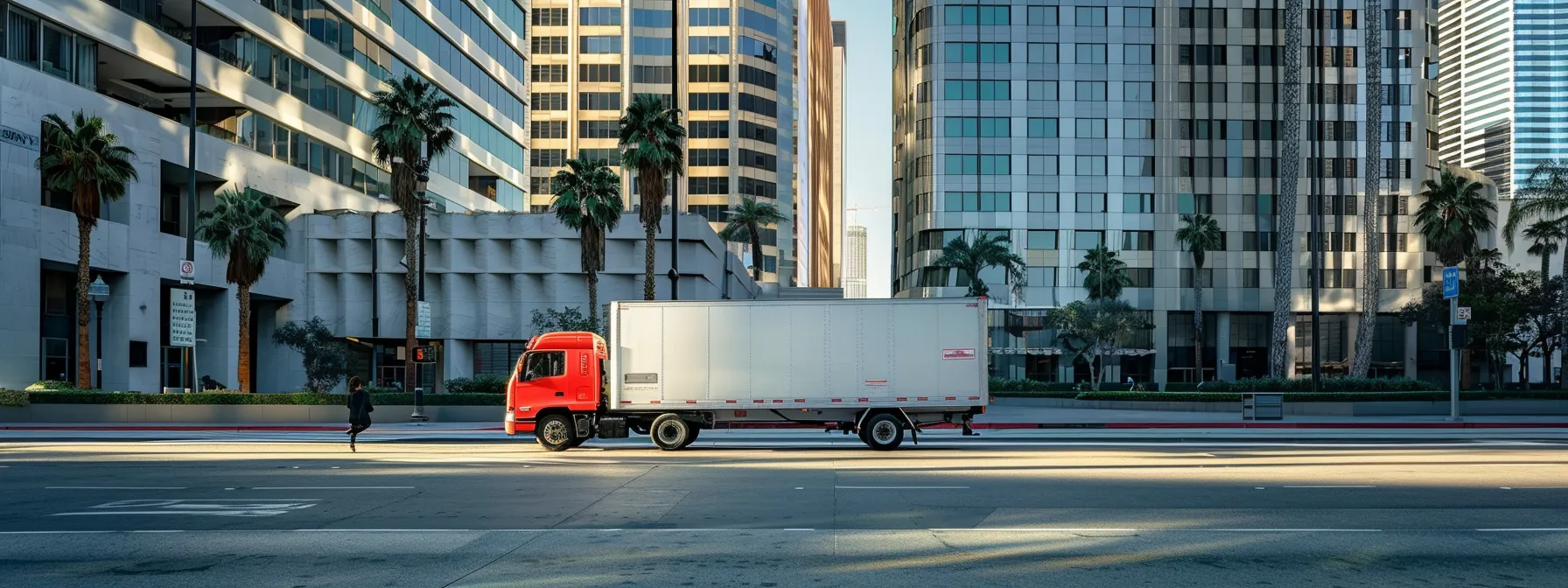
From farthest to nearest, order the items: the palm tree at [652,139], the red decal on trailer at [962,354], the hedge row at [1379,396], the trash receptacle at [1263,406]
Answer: the palm tree at [652,139], the hedge row at [1379,396], the trash receptacle at [1263,406], the red decal on trailer at [962,354]

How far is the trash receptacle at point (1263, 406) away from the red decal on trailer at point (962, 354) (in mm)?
15683

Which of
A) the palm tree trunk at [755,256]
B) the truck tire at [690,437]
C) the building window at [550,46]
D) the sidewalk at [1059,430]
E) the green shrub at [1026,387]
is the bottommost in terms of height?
the green shrub at [1026,387]

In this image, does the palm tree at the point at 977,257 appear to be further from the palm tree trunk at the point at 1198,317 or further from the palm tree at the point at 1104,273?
the palm tree trunk at the point at 1198,317

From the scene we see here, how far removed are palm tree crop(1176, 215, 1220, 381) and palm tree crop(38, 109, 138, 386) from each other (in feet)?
222

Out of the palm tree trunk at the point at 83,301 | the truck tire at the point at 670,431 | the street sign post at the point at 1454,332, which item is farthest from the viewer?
the palm tree trunk at the point at 83,301

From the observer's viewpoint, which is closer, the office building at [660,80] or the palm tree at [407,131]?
the palm tree at [407,131]

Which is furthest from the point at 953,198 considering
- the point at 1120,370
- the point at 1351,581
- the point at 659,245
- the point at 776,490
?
the point at 1351,581

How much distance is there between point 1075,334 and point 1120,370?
1844 centimetres

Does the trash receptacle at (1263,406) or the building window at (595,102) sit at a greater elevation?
the building window at (595,102)

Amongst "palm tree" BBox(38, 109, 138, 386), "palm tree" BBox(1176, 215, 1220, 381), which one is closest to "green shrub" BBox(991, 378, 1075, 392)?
"palm tree" BBox(1176, 215, 1220, 381)

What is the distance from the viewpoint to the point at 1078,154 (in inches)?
3794

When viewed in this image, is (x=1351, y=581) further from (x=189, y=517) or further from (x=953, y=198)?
(x=953, y=198)

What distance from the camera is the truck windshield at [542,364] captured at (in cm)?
2519

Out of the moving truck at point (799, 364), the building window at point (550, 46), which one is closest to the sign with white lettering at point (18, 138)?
the moving truck at point (799, 364)
